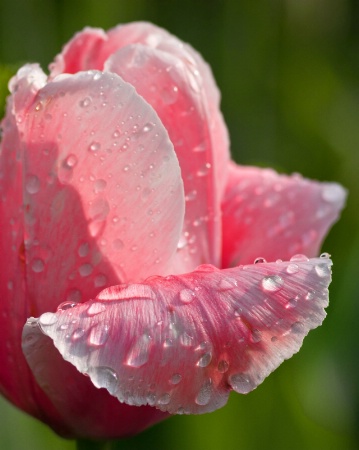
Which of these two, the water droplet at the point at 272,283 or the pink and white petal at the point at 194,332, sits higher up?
the water droplet at the point at 272,283

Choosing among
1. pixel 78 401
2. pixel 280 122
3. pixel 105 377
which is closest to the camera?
pixel 105 377

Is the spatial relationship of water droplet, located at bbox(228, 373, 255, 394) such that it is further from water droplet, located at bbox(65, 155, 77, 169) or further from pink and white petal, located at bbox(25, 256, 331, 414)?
water droplet, located at bbox(65, 155, 77, 169)

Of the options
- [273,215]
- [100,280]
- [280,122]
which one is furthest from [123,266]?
[280,122]

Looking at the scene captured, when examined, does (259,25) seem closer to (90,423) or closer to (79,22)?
(79,22)

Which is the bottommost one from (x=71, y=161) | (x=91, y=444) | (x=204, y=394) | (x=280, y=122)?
(x=280, y=122)

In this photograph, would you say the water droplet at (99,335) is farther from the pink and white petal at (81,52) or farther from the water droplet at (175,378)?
the pink and white petal at (81,52)

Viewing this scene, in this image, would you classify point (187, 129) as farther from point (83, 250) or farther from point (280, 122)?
point (280, 122)

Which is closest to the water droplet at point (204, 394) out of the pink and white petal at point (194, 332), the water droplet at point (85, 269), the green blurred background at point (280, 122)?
the pink and white petal at point (194, 332)
